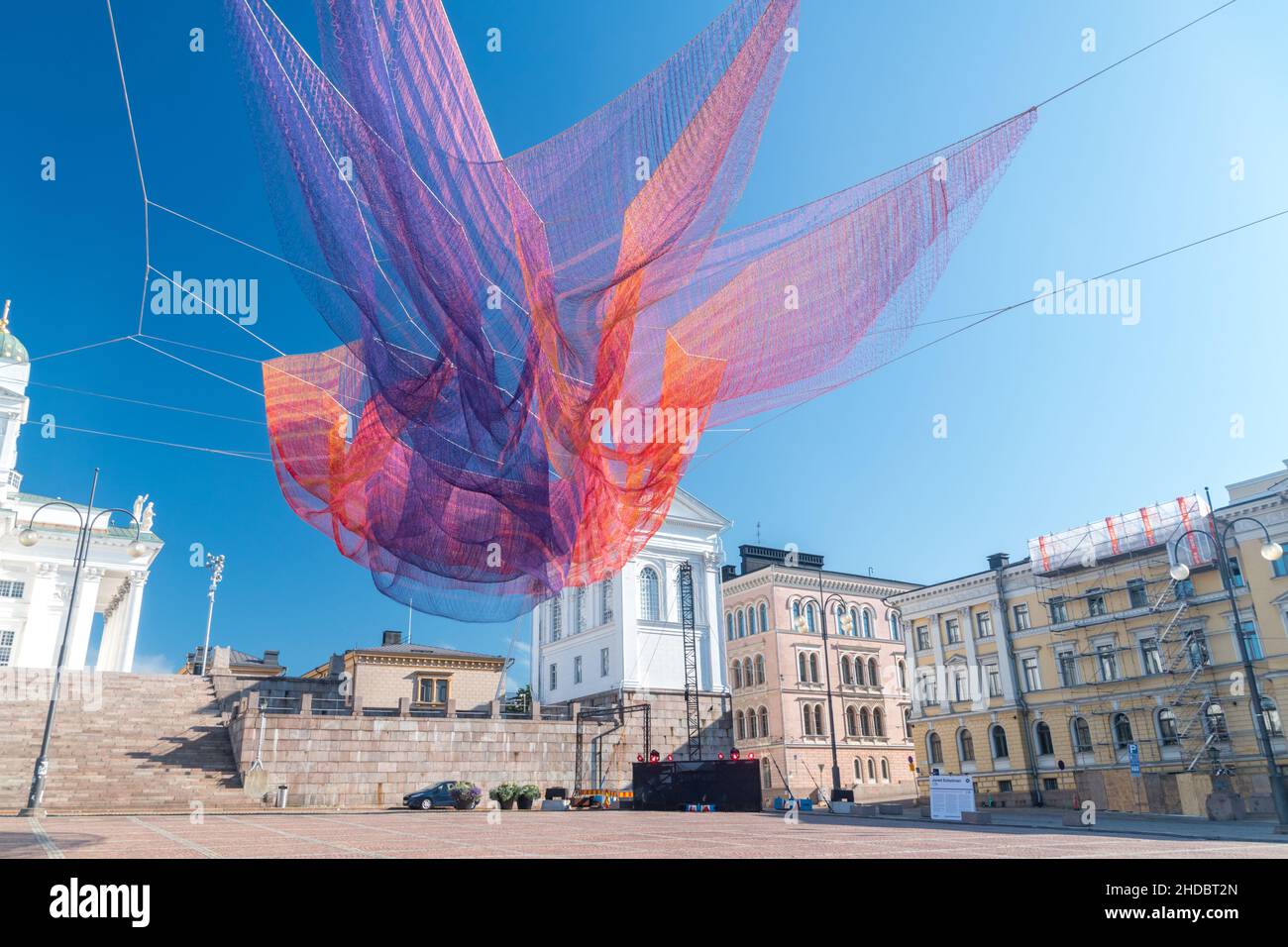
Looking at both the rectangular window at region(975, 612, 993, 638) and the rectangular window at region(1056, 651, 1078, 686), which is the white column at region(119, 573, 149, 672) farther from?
the rectangular window at region(1056, 651, 1078, 686)

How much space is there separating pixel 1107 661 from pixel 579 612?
28673mm

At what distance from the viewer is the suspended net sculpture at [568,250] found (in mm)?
6965

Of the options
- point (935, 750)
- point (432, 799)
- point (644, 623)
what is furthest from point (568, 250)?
point (935, 750)

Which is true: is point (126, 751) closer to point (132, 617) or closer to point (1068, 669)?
point (132, 617)

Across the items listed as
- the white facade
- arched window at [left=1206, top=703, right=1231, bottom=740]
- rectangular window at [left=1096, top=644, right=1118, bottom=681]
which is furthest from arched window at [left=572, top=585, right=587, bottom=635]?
arched window at [left=1206, top=703, right=1231, bottom=740]

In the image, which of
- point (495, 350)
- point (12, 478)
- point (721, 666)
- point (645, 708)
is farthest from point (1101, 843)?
point (12, 478)

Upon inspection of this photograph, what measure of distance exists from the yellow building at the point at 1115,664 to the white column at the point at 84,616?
1972 inches

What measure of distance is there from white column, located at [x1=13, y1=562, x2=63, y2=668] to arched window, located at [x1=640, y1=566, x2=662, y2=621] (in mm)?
35406

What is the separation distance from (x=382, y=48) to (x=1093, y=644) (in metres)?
44.1

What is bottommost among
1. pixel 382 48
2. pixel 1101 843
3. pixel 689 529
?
pixel 1101 843

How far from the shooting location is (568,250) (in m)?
7.45

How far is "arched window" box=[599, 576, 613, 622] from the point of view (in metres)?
49.8
